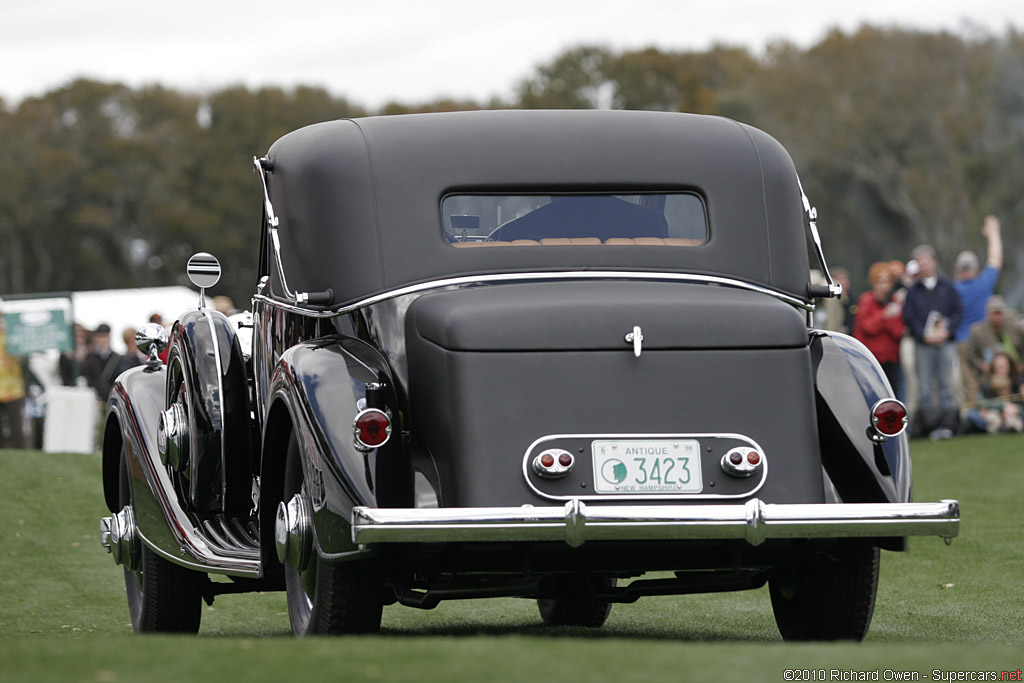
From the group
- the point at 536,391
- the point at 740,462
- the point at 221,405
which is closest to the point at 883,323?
the point at 221,405

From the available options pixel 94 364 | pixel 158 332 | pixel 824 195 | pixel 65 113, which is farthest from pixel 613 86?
pixel 158 332

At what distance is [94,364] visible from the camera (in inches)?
774

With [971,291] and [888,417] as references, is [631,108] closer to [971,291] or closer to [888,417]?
[971,291]

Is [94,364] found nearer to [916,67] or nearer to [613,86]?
[916,67]

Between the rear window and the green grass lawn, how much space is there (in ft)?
5.12

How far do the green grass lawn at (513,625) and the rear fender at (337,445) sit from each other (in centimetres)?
52

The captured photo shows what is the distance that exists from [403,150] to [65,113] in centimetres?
6302

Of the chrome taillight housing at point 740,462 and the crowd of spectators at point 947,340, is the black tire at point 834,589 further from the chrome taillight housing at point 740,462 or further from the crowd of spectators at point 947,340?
the crowd of spectators at point 947,340

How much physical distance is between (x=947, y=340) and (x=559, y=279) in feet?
36.0

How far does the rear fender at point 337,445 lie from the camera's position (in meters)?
5.20

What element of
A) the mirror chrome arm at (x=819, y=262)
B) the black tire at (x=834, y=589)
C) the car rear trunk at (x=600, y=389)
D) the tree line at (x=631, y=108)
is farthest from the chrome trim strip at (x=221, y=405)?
the tree line at (x=631, y=108)

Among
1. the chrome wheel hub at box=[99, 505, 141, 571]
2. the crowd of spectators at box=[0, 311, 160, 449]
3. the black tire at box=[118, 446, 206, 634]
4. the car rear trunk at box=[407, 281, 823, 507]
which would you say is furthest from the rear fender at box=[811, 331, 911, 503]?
the crowd of spectators at box=[0, 311, 160, 449]

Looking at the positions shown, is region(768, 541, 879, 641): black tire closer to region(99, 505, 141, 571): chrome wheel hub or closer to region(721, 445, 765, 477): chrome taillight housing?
region(721, 445, 765, 477): chrome taillight housing

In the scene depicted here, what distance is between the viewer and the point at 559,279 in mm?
5852
